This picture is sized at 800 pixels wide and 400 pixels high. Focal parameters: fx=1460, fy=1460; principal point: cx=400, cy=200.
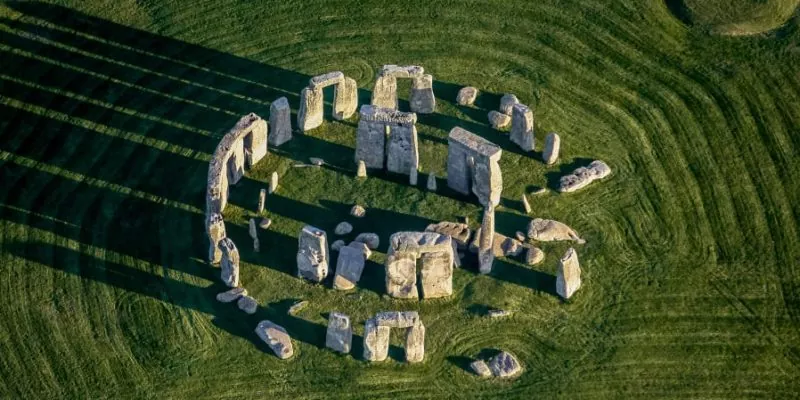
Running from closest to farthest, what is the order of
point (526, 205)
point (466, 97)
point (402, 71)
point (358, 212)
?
1. point (358, 212)
2. point (526, 205)
3. point (402, 71)
4. point (466, 97)

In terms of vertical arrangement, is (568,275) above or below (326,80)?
below

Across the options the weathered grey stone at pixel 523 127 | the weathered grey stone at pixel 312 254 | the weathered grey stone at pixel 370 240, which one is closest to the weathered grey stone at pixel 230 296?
the weathered grey stone at pixel 312 254

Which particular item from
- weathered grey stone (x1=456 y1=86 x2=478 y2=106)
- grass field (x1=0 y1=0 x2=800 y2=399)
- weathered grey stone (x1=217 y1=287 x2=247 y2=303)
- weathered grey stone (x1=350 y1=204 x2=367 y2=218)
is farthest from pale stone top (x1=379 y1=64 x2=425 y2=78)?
weathered grey stone (x1=217 y1=287 x2=247 y2=303)

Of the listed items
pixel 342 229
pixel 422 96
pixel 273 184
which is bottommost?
pixel 342 229

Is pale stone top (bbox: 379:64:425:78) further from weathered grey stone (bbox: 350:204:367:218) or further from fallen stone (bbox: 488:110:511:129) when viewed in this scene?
weathered grey stone (bbox: 350:204:367:218)

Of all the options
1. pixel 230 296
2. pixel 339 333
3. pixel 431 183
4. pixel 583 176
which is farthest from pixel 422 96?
pixel 339 333

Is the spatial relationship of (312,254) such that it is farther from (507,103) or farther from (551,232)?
(507,103)
